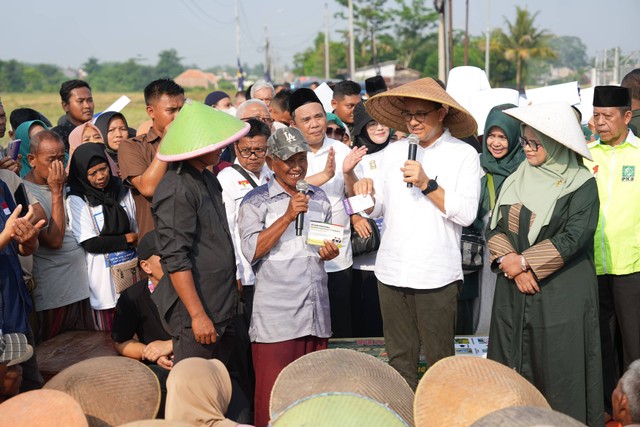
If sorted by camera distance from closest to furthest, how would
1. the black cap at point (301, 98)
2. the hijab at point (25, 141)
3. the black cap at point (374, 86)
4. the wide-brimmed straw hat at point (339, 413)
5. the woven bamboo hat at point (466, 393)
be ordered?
1. the wide-brimmed straw hat at point (339, 413)
2. the woven bamboo hat at point (466, 393)
3. the black cap at point (301, 98)
4. the hijab at point (25, 141)
5. the black cap at point (374, 86)

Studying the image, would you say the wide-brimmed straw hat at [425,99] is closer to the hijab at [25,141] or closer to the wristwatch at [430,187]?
the wristwatch at [430,187]

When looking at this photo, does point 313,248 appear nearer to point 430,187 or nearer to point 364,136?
point 430,187

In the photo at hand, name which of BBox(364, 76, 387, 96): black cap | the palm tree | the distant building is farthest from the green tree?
BBox(364, 76, 387, 96): black cap

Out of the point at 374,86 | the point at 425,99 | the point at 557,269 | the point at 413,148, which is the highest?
the point at 374,86

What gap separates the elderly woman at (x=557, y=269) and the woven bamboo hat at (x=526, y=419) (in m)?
1.42

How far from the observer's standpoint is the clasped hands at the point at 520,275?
367cm

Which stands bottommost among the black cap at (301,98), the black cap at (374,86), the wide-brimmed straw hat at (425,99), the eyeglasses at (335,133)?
the eyeglasses at (335,133)

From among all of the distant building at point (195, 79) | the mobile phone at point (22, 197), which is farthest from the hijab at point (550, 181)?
the distant building at point (195, 79)

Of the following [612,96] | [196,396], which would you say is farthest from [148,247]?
[612,96]

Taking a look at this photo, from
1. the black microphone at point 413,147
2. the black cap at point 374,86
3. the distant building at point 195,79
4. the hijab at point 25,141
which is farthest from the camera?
the distant building at point 195,79

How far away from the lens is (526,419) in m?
2.25

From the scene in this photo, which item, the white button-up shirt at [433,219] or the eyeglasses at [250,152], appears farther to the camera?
the eyeglasses at [250,152]

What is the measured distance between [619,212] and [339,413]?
2.71 m

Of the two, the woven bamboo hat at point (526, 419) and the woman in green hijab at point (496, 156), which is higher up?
the woman in green hijab at point (496, 156)
